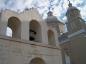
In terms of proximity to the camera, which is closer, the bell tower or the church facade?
the church facade

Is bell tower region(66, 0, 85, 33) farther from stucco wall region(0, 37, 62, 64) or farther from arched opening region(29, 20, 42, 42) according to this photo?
stucco wall region(0, 37, 62, 64)

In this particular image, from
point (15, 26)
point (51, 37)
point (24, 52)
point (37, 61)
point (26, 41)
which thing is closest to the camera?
point (24, 52)

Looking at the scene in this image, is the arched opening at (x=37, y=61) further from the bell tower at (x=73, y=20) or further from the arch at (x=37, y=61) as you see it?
the bell tower at (x=73, y=20)

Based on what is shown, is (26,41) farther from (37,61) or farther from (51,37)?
(51,37)

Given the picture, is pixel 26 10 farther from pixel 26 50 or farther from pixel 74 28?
pixel 74 28

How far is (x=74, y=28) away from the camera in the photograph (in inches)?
1017

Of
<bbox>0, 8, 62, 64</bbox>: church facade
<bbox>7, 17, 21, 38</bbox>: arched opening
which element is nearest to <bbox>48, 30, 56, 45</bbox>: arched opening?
<bbox>0, 8, 62, 64</bbox>: church facade

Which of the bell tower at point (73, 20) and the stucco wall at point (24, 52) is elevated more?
the bell tower at point (73, 20)

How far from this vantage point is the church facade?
805cm

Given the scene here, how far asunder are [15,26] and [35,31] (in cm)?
131

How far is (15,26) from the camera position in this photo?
9594 mm

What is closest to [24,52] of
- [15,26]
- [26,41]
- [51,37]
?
[26,41]

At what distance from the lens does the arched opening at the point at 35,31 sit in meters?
9.95

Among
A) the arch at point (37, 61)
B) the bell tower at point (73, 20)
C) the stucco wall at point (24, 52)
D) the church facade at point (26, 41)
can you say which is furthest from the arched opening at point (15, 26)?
the bell tower at point (73, 20)
